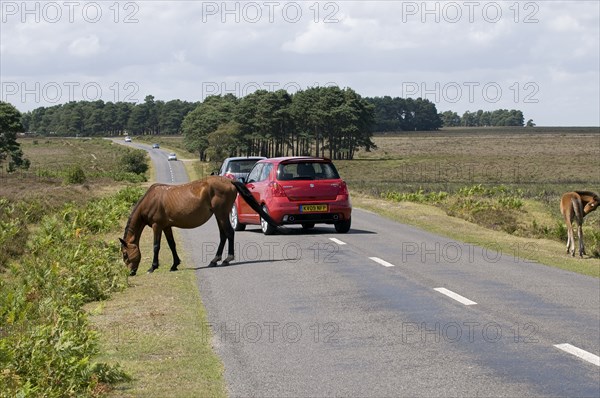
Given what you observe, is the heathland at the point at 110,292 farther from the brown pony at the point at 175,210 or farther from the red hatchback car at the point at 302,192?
the red hatchback car at the point at 302,192

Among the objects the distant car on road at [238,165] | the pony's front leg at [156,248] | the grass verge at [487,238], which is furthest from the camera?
the distant car on road at [238,165]

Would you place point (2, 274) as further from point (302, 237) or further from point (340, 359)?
point (340, 359)

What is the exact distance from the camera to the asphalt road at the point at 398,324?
7.83 meters

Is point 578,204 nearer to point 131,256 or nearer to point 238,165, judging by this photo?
point 131,256

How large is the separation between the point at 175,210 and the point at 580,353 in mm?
8500

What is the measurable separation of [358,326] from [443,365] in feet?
7.09

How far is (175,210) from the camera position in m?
15.5

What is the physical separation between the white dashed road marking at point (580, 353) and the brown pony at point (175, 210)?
25.4 ft

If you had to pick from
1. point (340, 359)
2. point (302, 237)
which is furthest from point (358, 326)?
point (302, 237)

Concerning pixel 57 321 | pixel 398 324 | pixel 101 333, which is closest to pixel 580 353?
pixel 398 324

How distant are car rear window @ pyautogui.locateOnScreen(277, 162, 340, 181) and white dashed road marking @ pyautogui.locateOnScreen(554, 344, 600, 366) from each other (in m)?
12.7

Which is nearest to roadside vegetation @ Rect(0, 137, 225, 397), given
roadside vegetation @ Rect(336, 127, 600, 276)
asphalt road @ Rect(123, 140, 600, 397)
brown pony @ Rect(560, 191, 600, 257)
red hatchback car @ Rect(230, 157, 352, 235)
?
asphalt road @ Rect(123, 140, 600, 397)

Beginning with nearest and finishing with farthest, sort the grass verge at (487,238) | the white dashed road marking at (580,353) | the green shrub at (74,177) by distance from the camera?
1. the white dashed road marking at (580,353)
2. the grass verge at (487,238)
3. the green shrub at (74,177)

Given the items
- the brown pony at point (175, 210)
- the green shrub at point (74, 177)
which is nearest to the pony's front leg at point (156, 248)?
the brown pony at point (175, 210)
